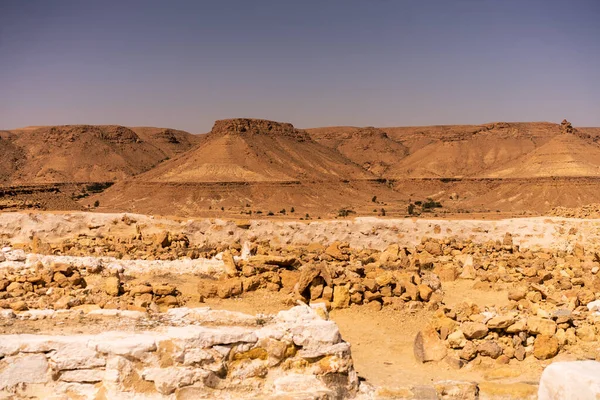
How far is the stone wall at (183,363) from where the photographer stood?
551 cm

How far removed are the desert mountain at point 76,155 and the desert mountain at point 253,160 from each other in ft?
55.5

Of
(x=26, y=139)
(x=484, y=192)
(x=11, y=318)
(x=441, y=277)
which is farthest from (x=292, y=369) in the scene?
(x=26, y=139)

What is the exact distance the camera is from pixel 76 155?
84562mm

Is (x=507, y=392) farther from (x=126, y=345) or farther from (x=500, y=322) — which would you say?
(x=126, y=345)

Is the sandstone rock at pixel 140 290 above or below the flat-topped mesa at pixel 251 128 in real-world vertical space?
below

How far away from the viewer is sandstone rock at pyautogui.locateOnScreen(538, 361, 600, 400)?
15.2ft

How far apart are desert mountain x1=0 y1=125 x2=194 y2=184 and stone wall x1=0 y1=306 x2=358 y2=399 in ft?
247

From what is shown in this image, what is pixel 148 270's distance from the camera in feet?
48.5

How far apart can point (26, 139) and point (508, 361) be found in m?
107

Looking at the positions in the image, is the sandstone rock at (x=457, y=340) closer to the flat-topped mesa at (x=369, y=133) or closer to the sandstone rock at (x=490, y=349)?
the sandstone rock at (x=490, y=349)

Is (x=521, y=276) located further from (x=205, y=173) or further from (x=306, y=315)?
(x=205, y=173)

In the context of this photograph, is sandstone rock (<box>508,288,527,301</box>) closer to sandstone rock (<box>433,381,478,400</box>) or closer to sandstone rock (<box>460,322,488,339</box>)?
sandstone rock (<box>460,322,488,339</box>)

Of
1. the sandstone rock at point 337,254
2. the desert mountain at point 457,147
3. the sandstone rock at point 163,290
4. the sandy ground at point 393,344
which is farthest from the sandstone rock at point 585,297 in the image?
the desert mountain at point 457,147

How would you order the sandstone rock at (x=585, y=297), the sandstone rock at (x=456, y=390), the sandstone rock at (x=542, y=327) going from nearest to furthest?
the sandstone rock at (x=456, y=390) → the sandstone rock at (x=542, y=327) → the sandstone rock at (x=585, y=297)
